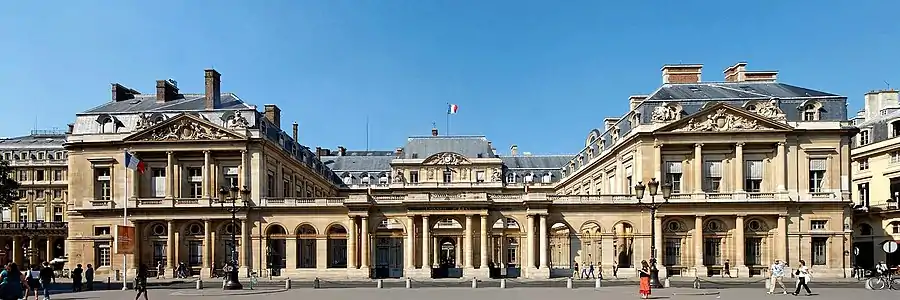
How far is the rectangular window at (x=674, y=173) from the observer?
203 feet

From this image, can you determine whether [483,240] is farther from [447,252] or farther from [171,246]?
[447,252]

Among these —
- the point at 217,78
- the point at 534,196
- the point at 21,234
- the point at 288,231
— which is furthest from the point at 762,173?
the point at 21,234

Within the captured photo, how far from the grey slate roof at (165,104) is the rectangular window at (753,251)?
33.9 meters

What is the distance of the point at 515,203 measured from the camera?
59.8 m

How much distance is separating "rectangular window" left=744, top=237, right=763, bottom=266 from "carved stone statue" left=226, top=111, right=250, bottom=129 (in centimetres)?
3291

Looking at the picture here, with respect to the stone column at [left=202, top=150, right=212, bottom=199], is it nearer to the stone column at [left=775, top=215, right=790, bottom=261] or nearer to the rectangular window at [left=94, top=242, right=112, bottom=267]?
the rectangular window at [left=94, top=242, right=112, bottom=267]

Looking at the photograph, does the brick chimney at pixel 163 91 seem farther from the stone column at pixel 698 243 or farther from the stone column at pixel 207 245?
the stone column at pixel 698 243

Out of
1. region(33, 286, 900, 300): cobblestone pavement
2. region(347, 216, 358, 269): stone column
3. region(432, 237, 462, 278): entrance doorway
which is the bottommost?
region(432, 237, 462, 278): entrance doorway

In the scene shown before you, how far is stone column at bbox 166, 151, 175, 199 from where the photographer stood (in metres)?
62.4

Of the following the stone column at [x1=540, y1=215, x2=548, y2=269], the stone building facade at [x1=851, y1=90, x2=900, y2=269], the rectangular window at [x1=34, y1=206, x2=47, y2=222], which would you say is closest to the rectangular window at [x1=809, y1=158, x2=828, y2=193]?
the stone building facade at [x1=851, y1=90, x2=900, y2=269]

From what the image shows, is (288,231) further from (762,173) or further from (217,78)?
(762,173)

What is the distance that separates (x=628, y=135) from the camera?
213 ft

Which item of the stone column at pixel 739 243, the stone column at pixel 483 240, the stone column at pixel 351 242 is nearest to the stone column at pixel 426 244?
the stone column at pixel 483 240

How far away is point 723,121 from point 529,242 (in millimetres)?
14515
